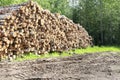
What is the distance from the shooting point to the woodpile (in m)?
15.3

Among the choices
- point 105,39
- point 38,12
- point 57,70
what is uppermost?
point 38,12

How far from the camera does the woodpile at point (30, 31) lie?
50.2 feet

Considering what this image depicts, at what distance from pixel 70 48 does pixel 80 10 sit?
14.1m

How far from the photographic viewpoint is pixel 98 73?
10883 mm

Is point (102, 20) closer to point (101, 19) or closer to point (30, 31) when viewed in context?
point (101, 19)

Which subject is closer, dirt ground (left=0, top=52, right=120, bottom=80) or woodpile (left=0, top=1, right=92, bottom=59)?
dirt ground (left=0, top=52, right=120, bottom=80)

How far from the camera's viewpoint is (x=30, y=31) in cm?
1680

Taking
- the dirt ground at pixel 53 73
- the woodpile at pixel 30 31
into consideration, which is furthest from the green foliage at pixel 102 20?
the dirt ground at pixel 53 73

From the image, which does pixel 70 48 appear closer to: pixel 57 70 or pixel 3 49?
pixel 3 49

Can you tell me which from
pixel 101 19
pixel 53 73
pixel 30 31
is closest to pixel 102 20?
pixel 101 19

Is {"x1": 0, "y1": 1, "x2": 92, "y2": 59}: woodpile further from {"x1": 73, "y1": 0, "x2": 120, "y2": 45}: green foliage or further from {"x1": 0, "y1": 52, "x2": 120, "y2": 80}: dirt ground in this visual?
{"x1": 73, "y1": 0, "x2": 120, "y2": 45}: green foliage

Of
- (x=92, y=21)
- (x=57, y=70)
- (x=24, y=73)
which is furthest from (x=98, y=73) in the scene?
(x=92, y=21)

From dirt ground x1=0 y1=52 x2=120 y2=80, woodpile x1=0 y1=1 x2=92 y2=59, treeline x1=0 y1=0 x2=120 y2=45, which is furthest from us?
treeline x1=0 y1=0 x2=120 y2=45

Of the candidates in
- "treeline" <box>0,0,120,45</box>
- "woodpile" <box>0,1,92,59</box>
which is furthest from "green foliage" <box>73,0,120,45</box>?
"woodpile" <box>0,1,92,59</box>
